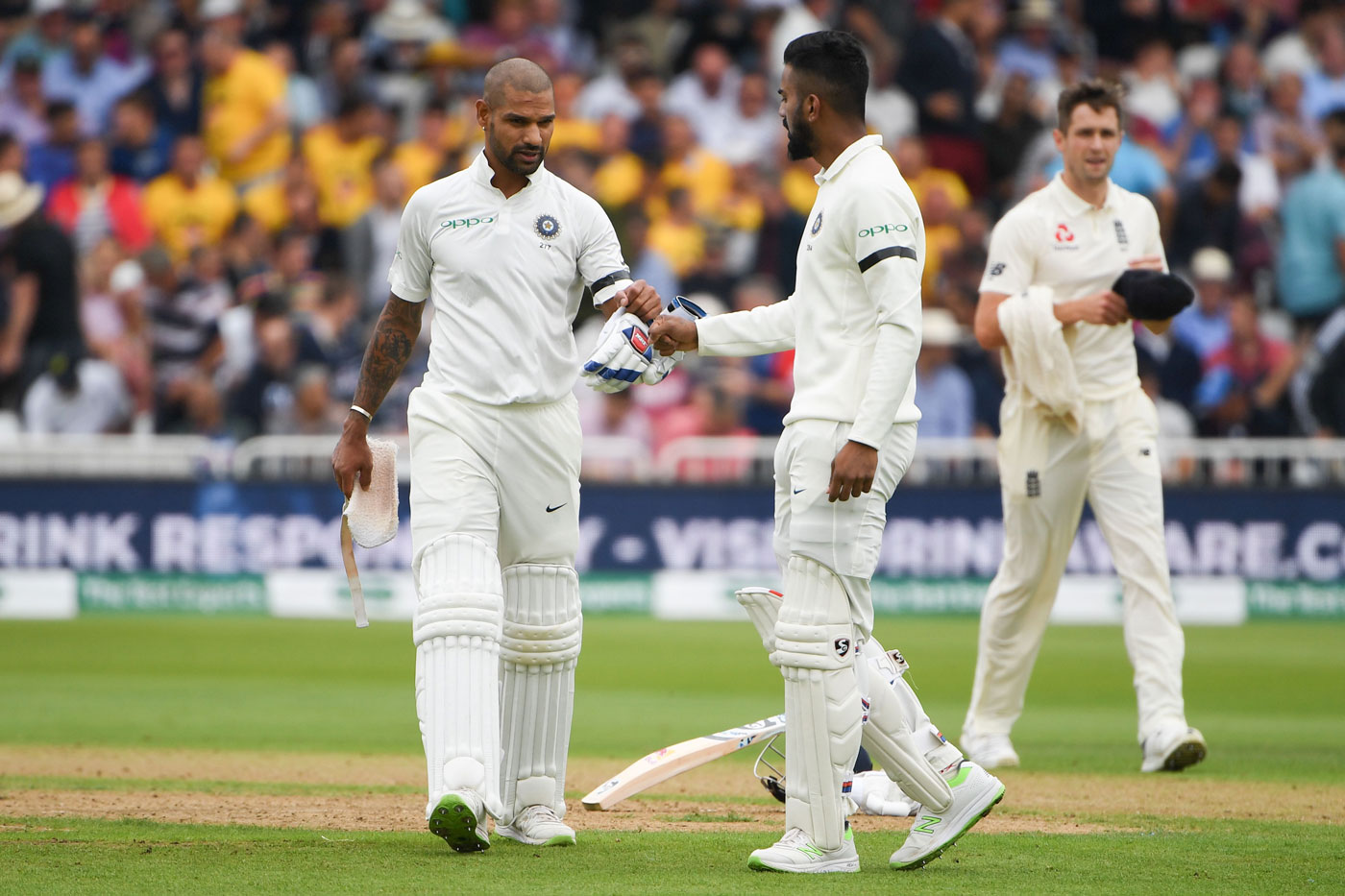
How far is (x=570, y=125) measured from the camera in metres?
17.4

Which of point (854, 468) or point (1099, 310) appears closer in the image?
point (854, 468)

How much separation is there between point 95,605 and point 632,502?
4489 mm

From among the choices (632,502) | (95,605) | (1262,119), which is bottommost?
(95,605)

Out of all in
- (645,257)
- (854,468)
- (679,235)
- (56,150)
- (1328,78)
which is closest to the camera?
(854,468)

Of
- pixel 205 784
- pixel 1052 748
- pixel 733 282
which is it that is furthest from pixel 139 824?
pixel 733 282

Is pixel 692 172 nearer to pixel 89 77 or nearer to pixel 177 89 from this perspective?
pixel 177 89

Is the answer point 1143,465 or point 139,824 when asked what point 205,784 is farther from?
point 1143,465

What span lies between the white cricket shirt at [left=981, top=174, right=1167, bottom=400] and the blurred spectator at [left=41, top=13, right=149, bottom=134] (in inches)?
500

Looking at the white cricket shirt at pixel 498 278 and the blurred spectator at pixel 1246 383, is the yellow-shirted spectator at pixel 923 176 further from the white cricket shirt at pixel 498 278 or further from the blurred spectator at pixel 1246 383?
the white cricket shirt at pixel 498 278

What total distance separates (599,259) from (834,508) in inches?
51.8

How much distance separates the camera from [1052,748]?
877cm

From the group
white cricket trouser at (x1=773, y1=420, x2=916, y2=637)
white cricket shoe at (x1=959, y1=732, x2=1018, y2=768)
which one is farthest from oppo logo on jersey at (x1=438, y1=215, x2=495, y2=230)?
white cricket shoe at (x1=959, y1=732, x2=1018, y2=768)

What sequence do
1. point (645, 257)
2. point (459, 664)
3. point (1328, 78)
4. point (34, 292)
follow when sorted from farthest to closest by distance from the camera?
point (1328, 78), point (645, 257), point (34, 292), point (459, 664)

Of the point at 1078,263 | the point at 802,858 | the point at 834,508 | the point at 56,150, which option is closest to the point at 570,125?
the point at 56,150
